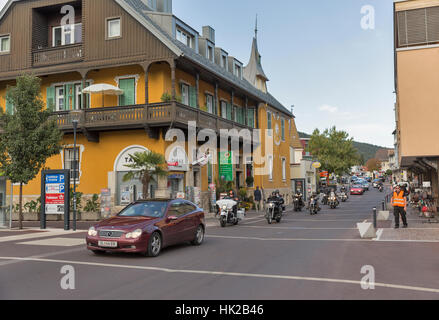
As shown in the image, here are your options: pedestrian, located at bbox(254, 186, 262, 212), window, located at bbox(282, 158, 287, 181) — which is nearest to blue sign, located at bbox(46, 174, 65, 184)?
pedestrian, located at bbox(254, 186, 262, 212)

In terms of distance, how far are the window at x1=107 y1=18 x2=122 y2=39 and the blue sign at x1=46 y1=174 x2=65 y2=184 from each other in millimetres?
9021

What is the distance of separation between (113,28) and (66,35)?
4.04 meters

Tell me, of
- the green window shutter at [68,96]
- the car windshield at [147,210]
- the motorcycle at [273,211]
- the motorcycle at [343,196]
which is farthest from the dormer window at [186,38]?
the motorcycle at [343,196]

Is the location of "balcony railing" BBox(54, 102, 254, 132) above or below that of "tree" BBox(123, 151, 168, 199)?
above

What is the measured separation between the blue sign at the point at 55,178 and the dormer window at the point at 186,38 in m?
12.8

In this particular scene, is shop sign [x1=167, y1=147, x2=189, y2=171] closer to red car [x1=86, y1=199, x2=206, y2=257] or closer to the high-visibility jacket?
red car [x1=86, y1=199, x2=206, y2=257]

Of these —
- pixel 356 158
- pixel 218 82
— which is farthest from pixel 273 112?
pixel 356 158

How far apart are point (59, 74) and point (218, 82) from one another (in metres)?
9.63

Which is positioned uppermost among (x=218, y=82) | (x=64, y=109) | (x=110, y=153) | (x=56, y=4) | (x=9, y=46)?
(x=56, y=4)

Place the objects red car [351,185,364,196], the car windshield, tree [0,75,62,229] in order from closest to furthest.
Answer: the car windshield → tree [0,75,62,229] → red car [351,185,364,196]

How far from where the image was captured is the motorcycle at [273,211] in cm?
2086

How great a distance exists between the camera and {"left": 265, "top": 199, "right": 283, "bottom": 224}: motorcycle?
68.4ft

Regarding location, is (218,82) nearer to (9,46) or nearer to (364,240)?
(9,46)
